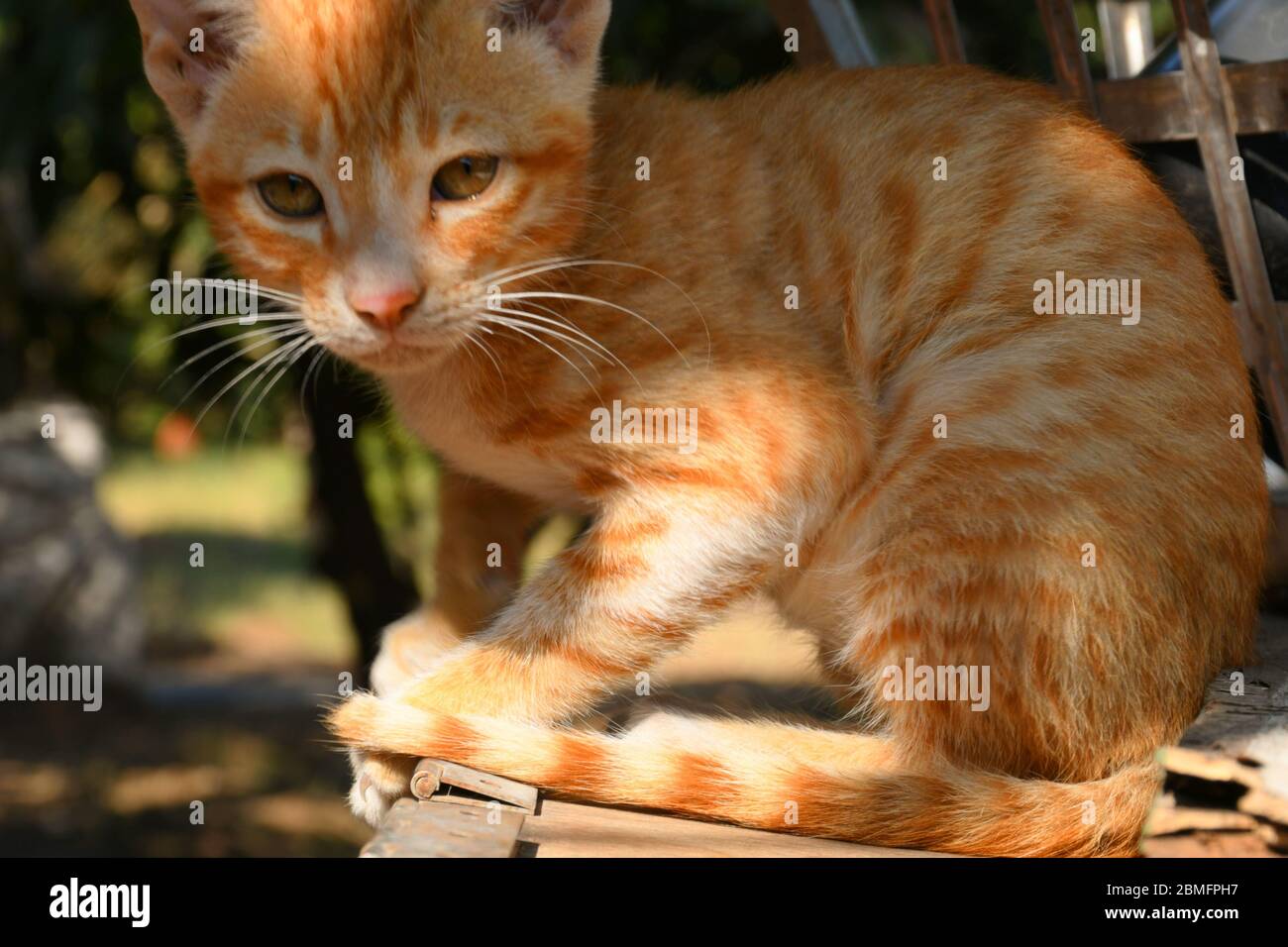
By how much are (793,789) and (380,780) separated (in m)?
0.64

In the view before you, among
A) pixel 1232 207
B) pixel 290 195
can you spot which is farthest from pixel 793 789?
pixel 1232 207

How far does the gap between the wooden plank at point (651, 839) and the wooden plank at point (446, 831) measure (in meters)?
0.04

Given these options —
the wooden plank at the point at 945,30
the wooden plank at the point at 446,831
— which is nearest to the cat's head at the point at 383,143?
the wooden plank at the point at 446,831

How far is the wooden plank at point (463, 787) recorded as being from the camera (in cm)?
190

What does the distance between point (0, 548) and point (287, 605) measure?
1.99m

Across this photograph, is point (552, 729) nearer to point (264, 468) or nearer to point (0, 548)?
point (0, 548)

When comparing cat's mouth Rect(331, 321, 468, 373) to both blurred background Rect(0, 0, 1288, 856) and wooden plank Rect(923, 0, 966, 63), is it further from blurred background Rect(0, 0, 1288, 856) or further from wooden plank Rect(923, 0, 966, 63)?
wooden plank Rect(923, 0, 966, 63)

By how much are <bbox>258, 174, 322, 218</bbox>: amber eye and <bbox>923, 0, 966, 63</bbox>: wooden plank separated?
1.49 m

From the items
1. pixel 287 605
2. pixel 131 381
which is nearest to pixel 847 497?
pixel 131 381

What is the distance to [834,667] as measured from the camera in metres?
2.53

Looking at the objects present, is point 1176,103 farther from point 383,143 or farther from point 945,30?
point 383,143

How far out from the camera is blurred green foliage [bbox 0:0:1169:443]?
9.61ft

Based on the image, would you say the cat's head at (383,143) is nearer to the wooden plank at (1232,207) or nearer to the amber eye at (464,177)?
the amber eye at (464,177)

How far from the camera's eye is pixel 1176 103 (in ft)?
8.51
